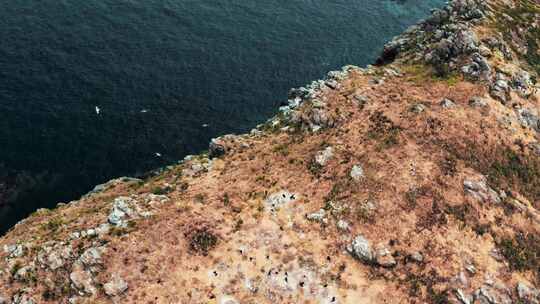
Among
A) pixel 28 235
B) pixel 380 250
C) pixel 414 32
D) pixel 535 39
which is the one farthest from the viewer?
pixel 414 32

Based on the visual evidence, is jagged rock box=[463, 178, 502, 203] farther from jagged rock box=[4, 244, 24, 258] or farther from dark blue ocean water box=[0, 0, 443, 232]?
jagged rock box=[4, 244, 24, 258]

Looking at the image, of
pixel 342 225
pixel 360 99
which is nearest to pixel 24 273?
pixel 342 225

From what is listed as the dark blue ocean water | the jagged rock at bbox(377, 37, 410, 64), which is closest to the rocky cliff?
the dark blue ocean water

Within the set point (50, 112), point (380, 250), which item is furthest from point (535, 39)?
point (50, 112)

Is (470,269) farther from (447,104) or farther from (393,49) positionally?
(393,49)

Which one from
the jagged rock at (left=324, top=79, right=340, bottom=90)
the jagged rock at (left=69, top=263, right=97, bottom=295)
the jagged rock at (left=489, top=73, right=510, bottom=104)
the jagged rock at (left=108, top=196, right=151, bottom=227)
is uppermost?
the jagged rock at (left=489, top=73, right=510, bottom=104)

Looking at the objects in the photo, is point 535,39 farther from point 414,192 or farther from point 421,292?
point 421,292
